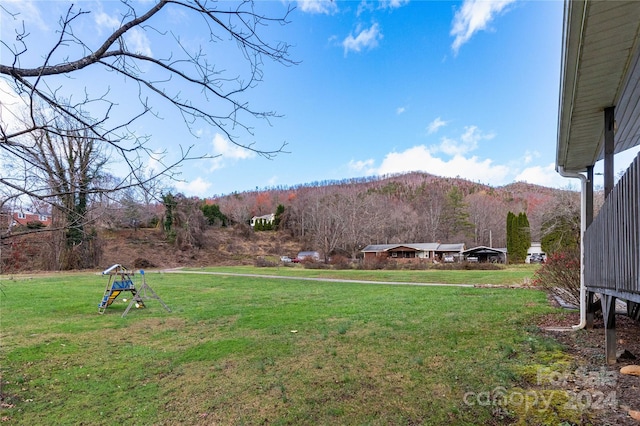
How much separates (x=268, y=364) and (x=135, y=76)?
154 inches

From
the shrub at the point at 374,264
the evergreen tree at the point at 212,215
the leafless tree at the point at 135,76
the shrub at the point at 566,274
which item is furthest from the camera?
the evergreen tree at the point at 212,215

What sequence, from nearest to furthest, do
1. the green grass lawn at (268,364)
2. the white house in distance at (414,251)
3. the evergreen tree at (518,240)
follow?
the green grass lawn at (268,364), the evergreen tree at (518,240), the white house in distance at (414,251)

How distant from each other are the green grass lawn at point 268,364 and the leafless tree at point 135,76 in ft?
8.39

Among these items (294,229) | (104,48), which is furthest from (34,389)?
(294,229)

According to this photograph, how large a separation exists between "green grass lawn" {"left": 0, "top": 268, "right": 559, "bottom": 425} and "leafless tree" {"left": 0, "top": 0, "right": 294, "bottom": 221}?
2.56 metres

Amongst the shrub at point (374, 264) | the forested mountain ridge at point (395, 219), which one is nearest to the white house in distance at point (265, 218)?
the forested mountain ridge at point (395, 219)

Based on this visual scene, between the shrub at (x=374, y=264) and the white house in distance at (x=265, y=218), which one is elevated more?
the white house in distance at (x=265, y=218)

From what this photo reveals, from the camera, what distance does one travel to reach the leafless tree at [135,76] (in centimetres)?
218

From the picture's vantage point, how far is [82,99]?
2410 mm

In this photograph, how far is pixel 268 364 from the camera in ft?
15.8

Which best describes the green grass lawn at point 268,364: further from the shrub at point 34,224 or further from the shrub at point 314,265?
the shrub at point 314,265

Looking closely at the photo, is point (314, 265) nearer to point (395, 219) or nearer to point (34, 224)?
point (395, 219)

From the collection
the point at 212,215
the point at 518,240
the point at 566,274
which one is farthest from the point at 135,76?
the point at 212,215

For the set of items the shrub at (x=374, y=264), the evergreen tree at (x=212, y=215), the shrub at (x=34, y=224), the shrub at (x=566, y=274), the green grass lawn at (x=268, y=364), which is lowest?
the shrub at (x=374, y=264)
